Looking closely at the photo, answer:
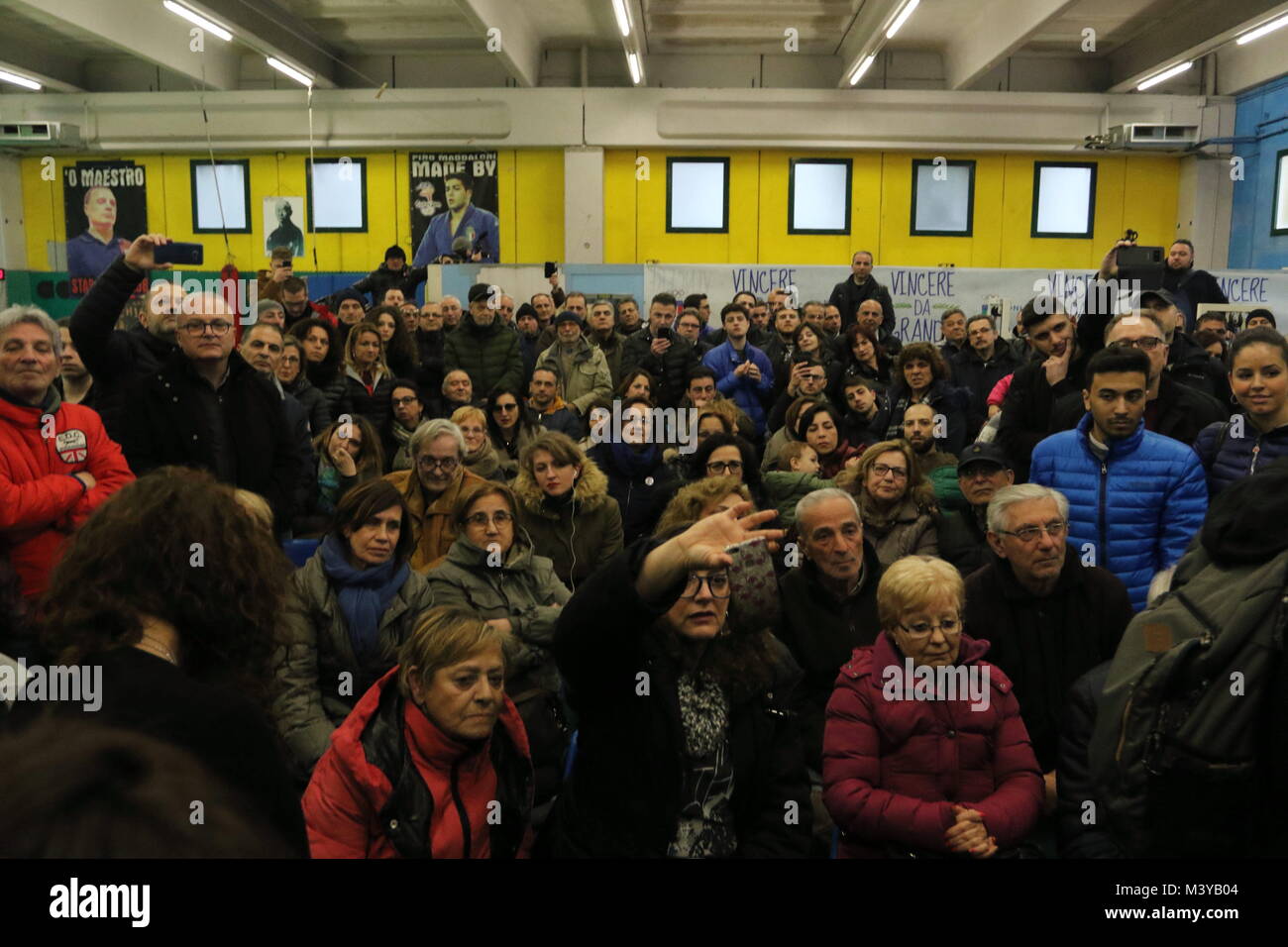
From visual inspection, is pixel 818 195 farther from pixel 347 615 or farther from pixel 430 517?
pixel 347 615

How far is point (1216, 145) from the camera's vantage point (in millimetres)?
13312

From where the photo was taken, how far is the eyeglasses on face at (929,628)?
2.35 meters

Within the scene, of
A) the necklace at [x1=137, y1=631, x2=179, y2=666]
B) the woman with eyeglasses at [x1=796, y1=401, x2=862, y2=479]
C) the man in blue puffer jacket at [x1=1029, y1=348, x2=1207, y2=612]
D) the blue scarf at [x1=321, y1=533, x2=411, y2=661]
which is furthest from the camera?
the woman with eyeglasses at [x1=796, y1=401, x2=862, y2=479]

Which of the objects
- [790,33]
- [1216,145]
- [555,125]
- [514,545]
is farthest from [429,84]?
[514,545]

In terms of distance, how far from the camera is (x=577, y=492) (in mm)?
3928

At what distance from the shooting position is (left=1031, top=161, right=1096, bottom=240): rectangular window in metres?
13.9

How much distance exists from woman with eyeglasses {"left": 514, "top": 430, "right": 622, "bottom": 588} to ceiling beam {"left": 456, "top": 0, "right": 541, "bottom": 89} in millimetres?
7512

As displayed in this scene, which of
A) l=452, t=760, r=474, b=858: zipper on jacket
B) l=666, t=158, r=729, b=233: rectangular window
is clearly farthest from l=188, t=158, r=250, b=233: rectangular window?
l=452, t=760, r=474, b=858: zipper on jacket

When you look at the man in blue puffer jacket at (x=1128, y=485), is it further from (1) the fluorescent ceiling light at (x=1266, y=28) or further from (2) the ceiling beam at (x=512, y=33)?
(1) the fluorescent ceiling light at (x=1266, y=28)

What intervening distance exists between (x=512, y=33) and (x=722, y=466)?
9.76 meters

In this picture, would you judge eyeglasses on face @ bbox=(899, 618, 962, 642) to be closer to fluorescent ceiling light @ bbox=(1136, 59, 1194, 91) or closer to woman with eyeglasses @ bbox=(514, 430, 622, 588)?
woman with eyeglasses @ bbox=(514, 430, 622, 588)

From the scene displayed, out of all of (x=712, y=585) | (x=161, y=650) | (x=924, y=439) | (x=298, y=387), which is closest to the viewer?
(x=161, y=650)

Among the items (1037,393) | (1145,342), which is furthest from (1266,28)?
(1145,342)
